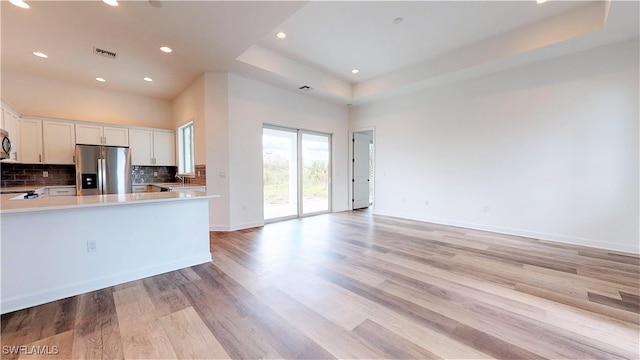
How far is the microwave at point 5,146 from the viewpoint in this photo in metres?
3.58

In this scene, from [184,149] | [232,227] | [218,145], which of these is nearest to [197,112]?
[218,145]

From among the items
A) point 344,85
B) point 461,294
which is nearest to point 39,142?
point 344,85

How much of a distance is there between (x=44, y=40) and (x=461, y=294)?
244 inches

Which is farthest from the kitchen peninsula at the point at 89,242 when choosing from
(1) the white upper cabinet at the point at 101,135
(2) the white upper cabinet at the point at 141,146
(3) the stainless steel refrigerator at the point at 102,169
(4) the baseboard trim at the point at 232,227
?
(2) the white upper cabinet at the point at 141,146

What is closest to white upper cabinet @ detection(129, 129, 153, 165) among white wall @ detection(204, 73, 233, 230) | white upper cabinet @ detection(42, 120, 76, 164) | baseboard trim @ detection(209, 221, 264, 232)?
white upper cabinet @ detection(42, 120, 76, 164)

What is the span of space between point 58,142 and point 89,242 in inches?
161

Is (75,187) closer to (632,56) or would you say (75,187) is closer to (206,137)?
(206,137)

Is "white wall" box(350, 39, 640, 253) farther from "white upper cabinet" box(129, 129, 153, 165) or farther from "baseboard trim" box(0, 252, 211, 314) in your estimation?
"white upper cabinet" box(129, 129, 153, 165)

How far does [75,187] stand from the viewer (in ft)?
16.7

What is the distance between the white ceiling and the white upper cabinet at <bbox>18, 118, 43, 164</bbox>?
99 cm

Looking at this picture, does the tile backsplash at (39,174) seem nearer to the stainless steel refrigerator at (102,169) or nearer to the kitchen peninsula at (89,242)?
the stainless steel refrigerator at (102,169)

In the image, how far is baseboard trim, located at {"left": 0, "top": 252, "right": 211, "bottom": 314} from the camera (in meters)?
2.07

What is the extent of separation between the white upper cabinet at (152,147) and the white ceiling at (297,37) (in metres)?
1.16

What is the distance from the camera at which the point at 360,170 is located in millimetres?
7281
